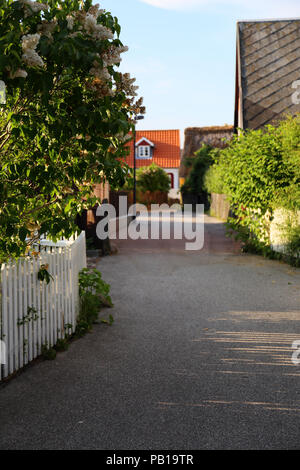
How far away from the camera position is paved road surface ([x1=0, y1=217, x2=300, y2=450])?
3.42 meters

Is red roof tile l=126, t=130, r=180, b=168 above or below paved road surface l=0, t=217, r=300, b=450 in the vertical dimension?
above

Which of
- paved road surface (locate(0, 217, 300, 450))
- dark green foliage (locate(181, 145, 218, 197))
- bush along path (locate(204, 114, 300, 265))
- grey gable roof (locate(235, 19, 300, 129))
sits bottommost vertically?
paved road surface (locate(0, 217, 300, 450))

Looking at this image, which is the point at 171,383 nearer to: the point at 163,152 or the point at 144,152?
the point at 144,152

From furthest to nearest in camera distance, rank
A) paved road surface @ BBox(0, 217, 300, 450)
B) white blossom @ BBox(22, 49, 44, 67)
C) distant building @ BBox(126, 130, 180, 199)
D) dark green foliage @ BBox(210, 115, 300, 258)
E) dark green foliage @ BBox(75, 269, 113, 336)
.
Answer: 1. distant building @ BBox(126, 130, 180, 199)
2. dark green foliage @ BBox(210, 115, 300, 258)
3. dark green foliage @ BBox(75, 269, 113, 336)
4. paved road surface @ BBox(0, 217, 300, 450)
5. white blossom @ BBox(22, 49, 44, 67)

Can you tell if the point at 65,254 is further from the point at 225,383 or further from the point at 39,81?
the point at 39,81

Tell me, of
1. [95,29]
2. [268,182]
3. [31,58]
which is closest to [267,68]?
[268,182]

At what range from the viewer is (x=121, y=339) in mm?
5746

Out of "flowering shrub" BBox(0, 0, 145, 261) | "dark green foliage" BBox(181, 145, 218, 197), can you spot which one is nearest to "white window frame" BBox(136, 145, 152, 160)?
"dark green foliage" BBox(181, 145, 218, 197)

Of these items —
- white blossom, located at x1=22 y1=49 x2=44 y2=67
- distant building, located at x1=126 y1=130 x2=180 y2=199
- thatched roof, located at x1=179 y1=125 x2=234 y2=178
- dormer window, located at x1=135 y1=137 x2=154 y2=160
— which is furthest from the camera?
distant building, located at x1=126 y1=130 x2=180 y2=199

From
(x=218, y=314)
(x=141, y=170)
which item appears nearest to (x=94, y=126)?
(x=218, y=314)

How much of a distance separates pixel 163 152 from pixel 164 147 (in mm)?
647

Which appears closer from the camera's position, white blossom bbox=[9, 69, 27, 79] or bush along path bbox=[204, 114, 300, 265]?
white blossom bbox=[9, 69, 27, 79]

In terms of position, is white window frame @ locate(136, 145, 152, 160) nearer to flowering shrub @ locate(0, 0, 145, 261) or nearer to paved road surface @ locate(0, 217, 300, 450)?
paved road surface @ locate(0, 217, 300, 450)
